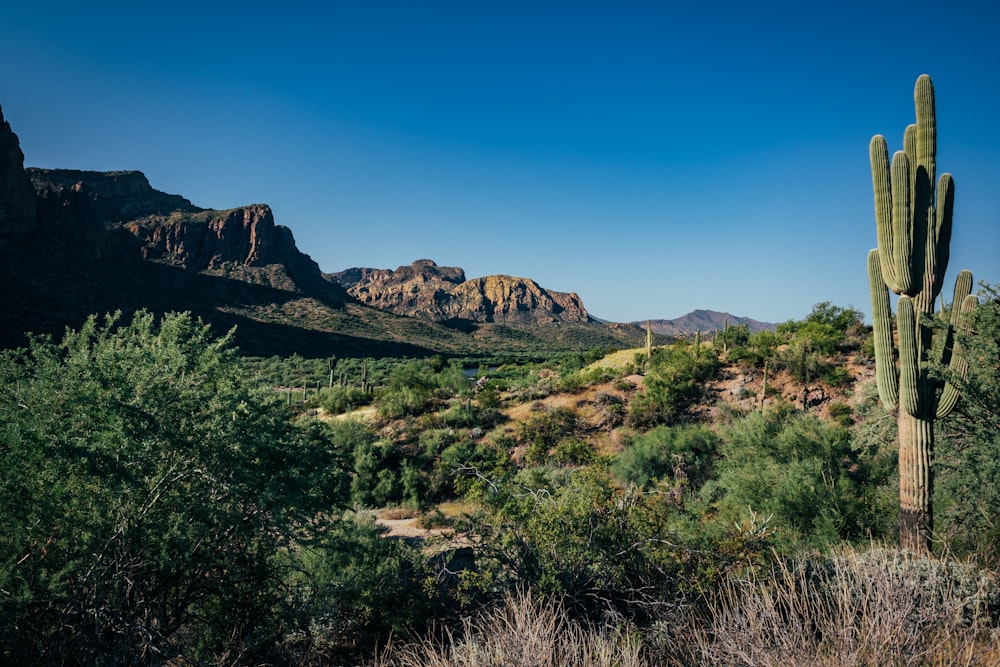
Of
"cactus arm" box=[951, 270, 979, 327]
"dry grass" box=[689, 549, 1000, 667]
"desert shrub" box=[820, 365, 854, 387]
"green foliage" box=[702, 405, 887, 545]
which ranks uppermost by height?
"cactus arm" box=[951, 270, 979, 327]

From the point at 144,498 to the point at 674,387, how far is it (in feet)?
65.4

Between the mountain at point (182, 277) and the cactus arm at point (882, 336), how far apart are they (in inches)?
868

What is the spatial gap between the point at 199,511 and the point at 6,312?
45.2 m

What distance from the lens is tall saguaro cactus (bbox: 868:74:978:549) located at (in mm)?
7574

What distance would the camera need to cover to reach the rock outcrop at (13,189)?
51.0 meters

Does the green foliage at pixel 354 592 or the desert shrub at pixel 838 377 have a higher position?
the desert shrub at pixel 838 377

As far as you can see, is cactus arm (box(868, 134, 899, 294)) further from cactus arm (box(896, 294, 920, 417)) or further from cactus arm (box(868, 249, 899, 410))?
cactus arm (box(896, 294, 920, 417))

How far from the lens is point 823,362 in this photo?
68.2 feet

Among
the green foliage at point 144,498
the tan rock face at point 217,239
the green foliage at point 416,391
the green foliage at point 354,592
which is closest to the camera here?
the green foliage at point 144,498

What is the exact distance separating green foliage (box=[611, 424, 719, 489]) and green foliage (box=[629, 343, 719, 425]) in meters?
3.39

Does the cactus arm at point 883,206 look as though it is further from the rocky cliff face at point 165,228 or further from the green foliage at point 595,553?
the rocky cliff face at point 165,228

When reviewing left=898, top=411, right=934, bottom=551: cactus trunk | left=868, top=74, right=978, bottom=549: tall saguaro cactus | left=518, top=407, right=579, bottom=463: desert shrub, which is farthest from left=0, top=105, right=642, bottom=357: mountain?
left=898, top=411, right=934, bottom=551: cactus trunk

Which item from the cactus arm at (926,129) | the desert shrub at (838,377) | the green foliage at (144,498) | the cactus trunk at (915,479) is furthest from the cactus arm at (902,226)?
the desert shrub at (838,377)

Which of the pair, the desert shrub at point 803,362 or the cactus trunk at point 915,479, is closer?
the cactus trunk at point 915,479
